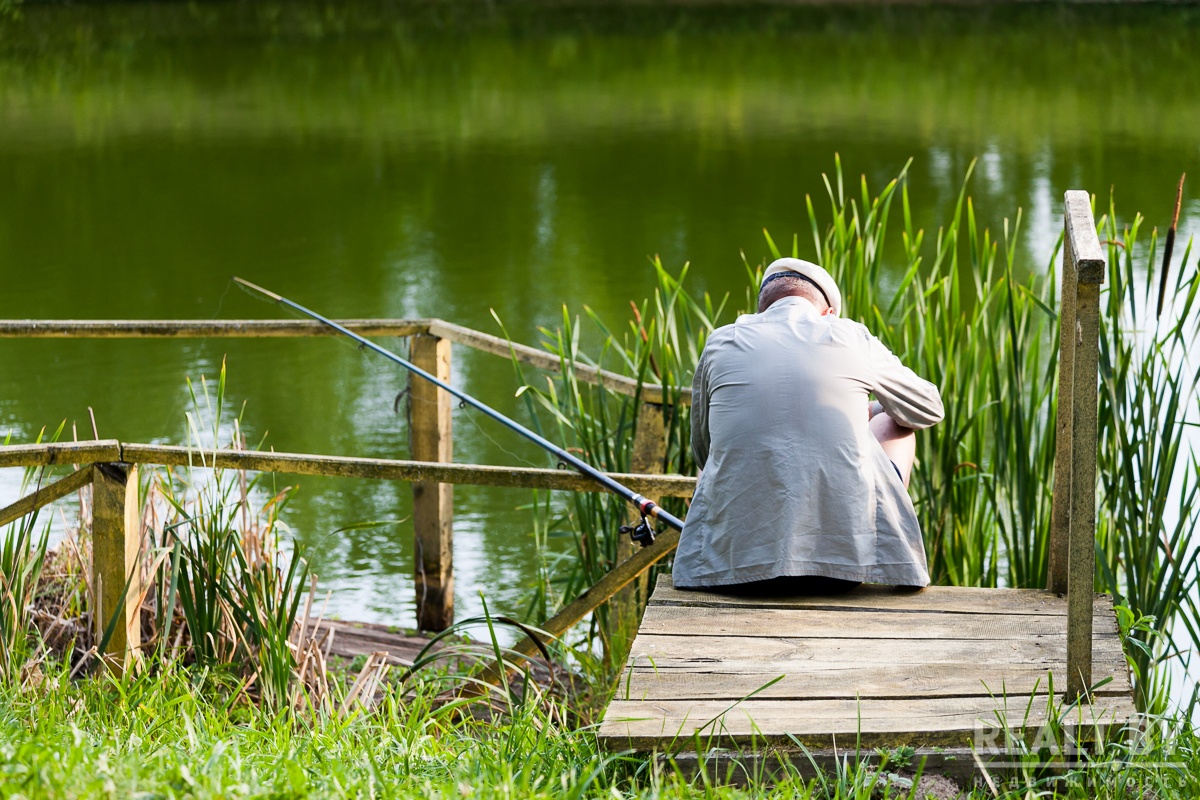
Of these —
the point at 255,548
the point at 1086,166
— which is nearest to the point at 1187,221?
the point at 1086,166

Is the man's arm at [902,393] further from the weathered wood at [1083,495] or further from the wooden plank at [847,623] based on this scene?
the weathered wood at [1083,495]

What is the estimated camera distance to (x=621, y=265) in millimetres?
8367

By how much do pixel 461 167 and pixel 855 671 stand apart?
31.3ft

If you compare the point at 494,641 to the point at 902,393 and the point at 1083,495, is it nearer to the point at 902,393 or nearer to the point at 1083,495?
the point at 902,393

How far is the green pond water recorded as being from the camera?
6043 millimetres

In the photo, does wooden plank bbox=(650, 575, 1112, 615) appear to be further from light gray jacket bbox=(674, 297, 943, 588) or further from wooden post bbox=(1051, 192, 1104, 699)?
wooden post bbox=(1051, 192, 1104, 699)

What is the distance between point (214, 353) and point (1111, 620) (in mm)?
5293

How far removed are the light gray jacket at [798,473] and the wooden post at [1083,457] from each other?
1.66 feet

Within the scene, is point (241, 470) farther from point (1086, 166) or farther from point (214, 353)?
point (1086, 166)

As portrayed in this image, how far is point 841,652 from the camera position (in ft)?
7.13

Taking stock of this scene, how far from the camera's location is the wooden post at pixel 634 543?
3.18 m

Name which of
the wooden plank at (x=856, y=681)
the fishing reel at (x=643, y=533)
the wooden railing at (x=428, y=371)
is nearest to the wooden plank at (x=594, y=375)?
the wooden railing at (x=428, y=371)

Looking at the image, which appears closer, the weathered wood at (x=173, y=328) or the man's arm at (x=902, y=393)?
the man's arm at (x=902, y=393)

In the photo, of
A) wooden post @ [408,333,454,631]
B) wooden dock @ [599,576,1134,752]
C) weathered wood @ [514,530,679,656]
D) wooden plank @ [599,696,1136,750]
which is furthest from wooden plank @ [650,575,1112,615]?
wooden post @ [408,333,454,631]
